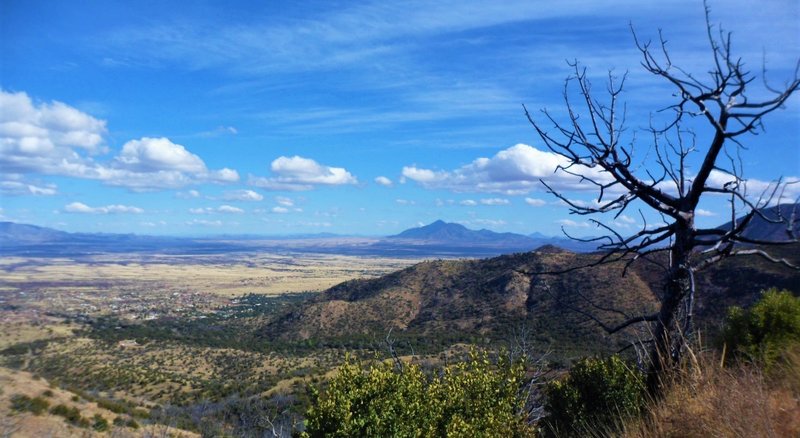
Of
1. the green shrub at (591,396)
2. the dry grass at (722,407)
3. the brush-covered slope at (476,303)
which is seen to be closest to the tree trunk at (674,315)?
the dry grass at (722,407)

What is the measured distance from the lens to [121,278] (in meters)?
164

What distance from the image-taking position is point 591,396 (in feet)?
30.0

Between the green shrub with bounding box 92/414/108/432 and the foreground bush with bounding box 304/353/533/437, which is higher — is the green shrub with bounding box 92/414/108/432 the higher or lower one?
the lower one

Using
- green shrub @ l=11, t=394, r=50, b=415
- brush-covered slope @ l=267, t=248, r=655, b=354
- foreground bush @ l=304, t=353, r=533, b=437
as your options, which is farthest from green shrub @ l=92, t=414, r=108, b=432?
brush-covered slope @ l=267, t=248, r=655, b=354

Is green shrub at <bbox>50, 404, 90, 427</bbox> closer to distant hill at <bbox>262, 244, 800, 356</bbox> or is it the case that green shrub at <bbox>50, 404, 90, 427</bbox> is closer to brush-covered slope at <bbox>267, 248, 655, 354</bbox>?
distant hill at <bbox>262, 244, 800, 356</bbox>

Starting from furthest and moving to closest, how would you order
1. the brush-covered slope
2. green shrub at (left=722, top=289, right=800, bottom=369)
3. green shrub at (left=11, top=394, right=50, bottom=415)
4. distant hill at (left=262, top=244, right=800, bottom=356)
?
the brush-covered slope, distant hill at (left=262, top=244, right=800, bottom=356), green shrub at (left=11, top=394, right=50, bottom=415), green shrub at (left=722, top=289, right=800, bottom=369)

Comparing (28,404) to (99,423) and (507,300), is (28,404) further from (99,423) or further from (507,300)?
(507,300)

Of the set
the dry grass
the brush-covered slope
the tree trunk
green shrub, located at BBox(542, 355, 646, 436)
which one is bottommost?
the brush-covered slope

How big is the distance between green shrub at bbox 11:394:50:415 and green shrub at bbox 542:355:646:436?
15.5 metres

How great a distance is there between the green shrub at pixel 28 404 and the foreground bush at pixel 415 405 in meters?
13.9

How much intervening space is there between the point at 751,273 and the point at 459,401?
4362 centimetres

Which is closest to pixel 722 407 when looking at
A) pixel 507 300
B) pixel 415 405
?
pixel 415 405

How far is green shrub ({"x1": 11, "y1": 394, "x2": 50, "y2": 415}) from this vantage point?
16.1 meters

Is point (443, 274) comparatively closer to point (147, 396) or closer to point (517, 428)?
point (147, 396)
